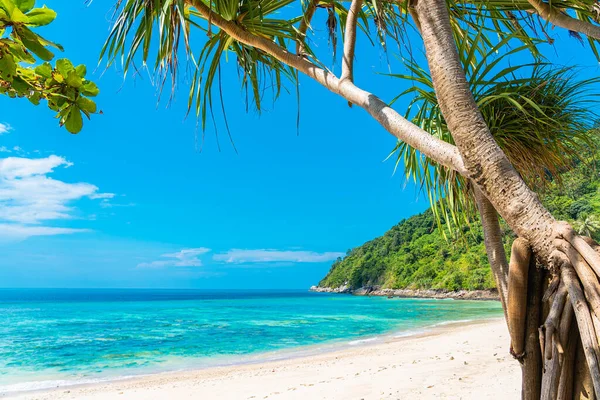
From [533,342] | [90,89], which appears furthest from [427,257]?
[90,89]

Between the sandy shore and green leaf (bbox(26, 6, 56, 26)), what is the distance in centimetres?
468

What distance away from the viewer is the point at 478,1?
2328mm

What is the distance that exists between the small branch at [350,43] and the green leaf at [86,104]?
1355 millimetres

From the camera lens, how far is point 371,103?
1.89 m

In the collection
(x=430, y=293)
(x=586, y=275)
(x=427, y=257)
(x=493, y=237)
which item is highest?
(x=427, y=257)

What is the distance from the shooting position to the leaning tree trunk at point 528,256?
4.37ft

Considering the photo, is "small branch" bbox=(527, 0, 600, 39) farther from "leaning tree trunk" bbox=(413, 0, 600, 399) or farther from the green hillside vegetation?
the green hillside vegetation

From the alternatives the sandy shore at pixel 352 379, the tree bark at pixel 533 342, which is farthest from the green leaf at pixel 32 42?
the sandy shore at pixel 352 379

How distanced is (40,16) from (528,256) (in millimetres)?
1582

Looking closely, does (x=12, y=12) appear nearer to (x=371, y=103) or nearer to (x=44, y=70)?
(x=44, y=70)

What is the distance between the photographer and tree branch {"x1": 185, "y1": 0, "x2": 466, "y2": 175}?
168 centimetres

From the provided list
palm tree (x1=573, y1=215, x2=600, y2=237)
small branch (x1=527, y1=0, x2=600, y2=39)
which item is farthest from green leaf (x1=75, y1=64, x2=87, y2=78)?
palm tree (x1=573, y1=215, x2=600, y2=237)

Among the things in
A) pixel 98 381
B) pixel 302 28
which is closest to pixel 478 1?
pixel 302 28

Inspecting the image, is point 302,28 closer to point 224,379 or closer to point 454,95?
point 454,95
